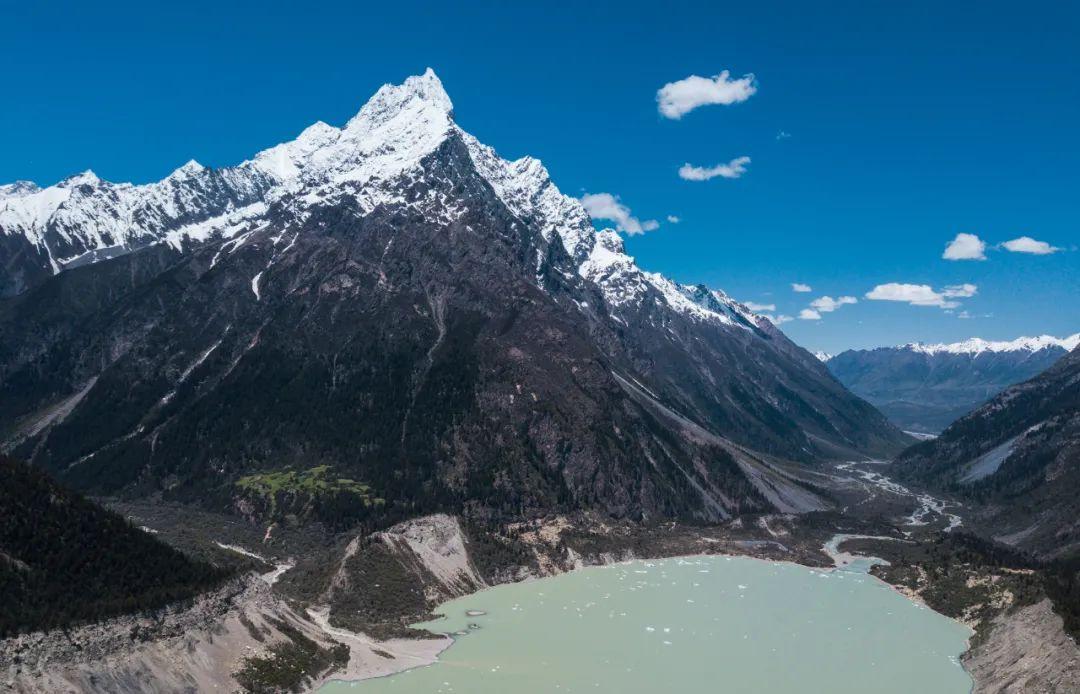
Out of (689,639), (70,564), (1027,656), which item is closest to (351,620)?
(70,564)

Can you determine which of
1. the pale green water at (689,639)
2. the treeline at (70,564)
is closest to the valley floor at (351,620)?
the treeline at (70,564)

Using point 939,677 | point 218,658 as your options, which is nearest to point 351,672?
point 218,658

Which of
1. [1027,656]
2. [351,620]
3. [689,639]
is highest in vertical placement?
[351,620]

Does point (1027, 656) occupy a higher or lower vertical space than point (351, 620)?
lower

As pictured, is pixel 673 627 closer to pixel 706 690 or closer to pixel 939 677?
pixel 706 690

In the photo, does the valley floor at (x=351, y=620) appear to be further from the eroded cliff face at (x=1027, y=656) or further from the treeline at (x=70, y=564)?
the treeline at (x=70, y=564)

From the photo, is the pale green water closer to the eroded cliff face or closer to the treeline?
the eroded cliff face

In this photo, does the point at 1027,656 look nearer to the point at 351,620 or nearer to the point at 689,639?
the point at 689,639

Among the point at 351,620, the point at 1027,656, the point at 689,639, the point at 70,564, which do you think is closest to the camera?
the point at 70,564
